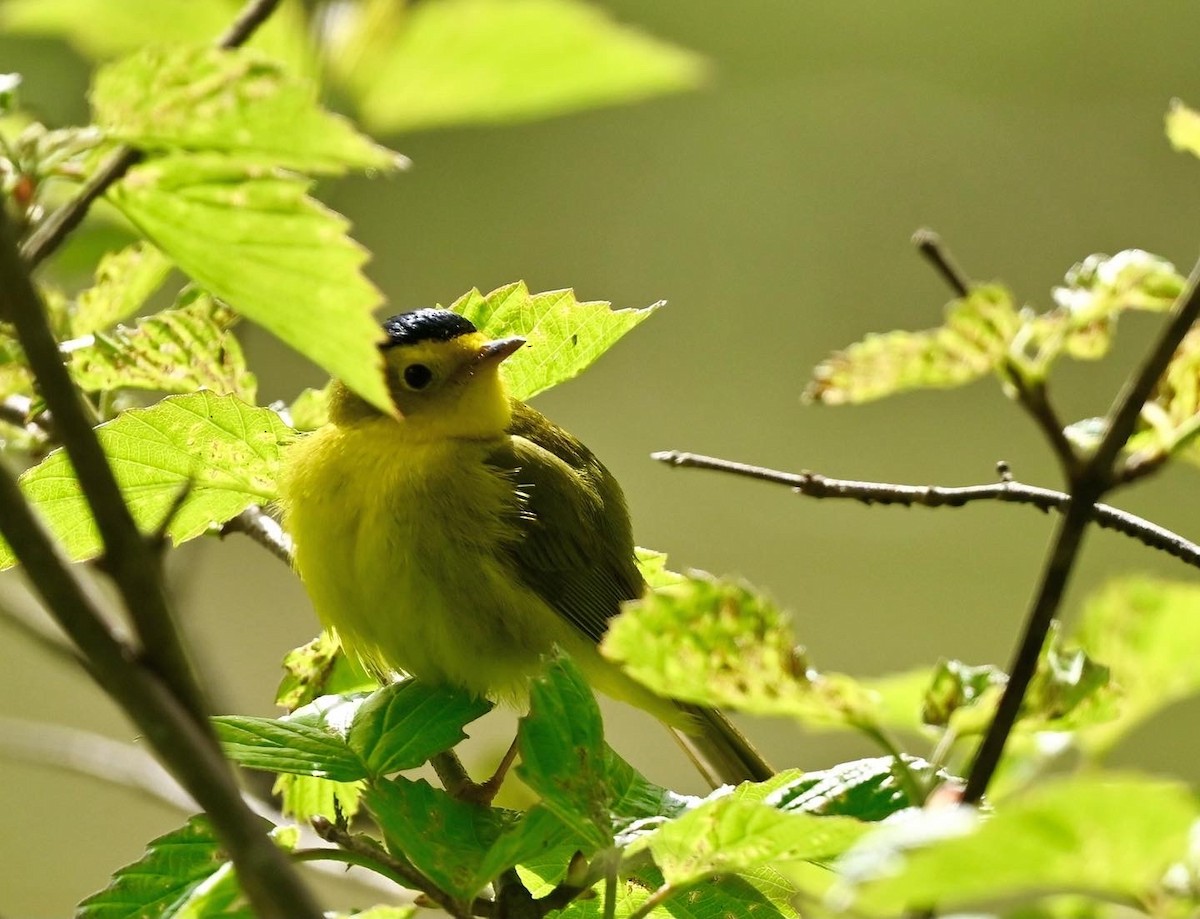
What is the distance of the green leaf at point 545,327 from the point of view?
4.48 feet

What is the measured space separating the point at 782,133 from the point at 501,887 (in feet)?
24.3

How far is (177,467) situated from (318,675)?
1.07 ft

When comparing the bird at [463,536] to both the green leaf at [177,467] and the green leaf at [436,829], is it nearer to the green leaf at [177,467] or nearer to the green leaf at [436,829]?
the green leaf at [177,467]

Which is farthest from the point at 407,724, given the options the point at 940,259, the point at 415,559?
the point at 415,559

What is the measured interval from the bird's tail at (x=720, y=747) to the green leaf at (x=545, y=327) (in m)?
0.63

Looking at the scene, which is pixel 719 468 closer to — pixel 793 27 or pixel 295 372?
pixel 295 372

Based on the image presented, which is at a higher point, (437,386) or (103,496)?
(437,386)

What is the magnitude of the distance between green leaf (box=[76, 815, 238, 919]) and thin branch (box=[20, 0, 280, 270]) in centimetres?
40

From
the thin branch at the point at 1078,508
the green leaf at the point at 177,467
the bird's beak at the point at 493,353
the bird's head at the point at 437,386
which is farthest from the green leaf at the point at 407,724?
the bird's head at the point at 437,386

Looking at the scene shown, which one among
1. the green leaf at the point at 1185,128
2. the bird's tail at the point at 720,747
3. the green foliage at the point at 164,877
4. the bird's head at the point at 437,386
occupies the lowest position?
the bird's tail at the point at 720,747

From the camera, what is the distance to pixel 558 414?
707 cm

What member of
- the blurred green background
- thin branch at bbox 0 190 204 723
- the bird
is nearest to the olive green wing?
the bird

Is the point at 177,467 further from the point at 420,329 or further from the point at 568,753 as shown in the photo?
the point at 420,329

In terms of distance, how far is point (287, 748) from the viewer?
990 mm
